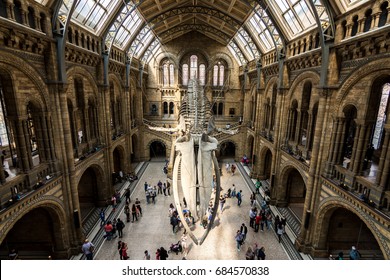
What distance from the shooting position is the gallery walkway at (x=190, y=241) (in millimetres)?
10953

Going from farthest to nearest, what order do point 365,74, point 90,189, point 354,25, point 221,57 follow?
point 221,57
point 90,189
point 354,25
point 365,74

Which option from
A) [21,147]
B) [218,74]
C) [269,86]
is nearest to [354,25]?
[269,86]

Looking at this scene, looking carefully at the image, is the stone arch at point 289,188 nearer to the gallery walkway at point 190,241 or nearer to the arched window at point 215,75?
the gallery walkway at point 190,241

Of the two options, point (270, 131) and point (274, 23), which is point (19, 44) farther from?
point (270, 131)

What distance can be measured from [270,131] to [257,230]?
331 inches

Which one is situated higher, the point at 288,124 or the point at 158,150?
the point at 288,124

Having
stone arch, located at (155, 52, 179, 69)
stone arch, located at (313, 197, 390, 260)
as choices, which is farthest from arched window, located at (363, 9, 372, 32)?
stone arch, located at (155, 52, 179, 69)

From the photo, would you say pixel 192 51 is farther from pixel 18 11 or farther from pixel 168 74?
pixel 18 11

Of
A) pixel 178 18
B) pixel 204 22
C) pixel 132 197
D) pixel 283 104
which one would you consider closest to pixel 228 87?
pixel 204 22

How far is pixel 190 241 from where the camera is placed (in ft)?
39.1

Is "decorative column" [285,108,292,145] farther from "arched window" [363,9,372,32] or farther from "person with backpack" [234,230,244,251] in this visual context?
"person with backpack" [234,230,244,251]

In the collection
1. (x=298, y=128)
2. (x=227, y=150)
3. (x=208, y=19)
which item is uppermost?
(x=208, y=19)

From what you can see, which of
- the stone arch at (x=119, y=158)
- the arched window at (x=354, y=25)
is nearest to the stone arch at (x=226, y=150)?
the stone arch at (x=119, y=158)

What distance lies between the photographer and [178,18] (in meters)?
22.2
